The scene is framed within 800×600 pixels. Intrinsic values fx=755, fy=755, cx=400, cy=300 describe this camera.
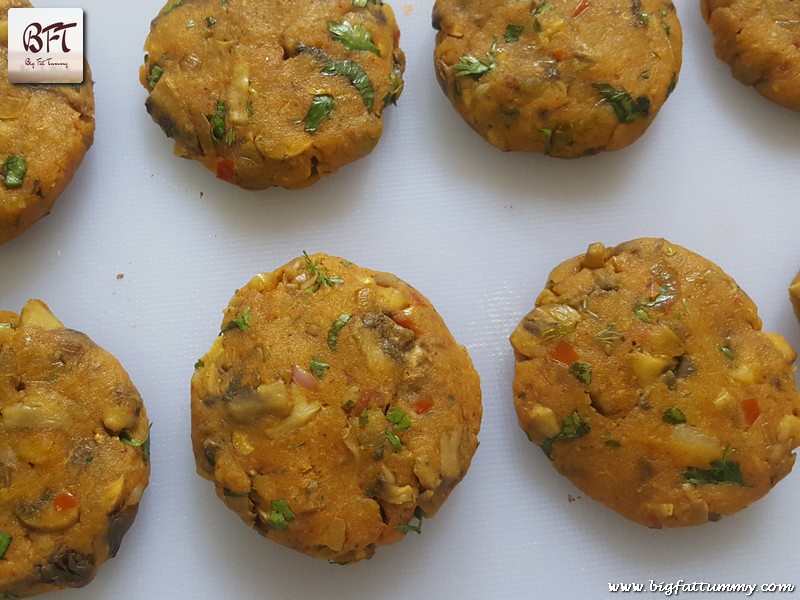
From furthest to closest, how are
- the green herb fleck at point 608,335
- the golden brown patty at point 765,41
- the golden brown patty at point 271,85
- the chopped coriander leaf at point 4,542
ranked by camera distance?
the golden brown patty at point 765,41, the golden brown patty at point 271,85, the green herb fleck at point 608,335, the chopped coriander leaf at point 4,542

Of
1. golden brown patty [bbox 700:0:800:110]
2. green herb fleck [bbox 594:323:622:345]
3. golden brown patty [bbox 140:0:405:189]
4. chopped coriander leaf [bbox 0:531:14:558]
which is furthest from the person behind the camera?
golden brown patty [bbox 700:0:800:110]

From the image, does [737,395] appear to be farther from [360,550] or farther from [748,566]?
[360,550]

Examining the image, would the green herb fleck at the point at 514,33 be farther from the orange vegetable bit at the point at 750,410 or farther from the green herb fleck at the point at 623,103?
the orange vegetable bit at the point at 750,410

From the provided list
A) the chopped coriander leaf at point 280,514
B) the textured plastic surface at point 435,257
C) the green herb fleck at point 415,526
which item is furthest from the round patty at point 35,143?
the green herb fleck at point 415,526

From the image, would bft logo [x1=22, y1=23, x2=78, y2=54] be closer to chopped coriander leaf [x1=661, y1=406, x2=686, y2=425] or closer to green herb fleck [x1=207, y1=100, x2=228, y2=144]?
green herb fleck [x1=207, y1=100, x2=228, y2=144]

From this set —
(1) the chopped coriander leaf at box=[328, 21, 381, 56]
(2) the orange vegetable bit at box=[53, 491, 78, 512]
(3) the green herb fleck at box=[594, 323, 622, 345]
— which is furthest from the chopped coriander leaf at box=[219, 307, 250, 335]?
(3) the green herb fleck at box=[594, 323, 622, 345]

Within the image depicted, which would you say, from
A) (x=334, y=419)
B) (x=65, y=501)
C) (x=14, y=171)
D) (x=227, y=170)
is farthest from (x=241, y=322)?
(x=14, y=171)

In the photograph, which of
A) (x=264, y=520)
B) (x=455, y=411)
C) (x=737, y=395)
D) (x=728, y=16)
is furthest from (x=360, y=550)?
(x=728, y=16)
